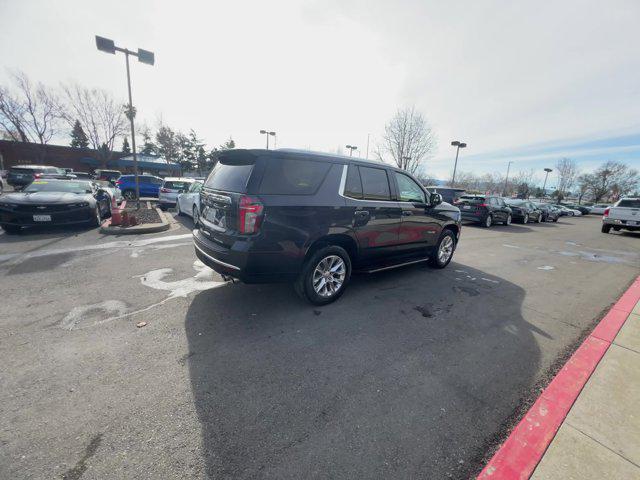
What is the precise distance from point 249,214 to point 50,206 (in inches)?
279


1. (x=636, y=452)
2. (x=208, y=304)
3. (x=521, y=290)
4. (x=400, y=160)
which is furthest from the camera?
(x=400, y=160)

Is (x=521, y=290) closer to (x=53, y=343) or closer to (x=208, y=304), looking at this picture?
(x=208, y=304)

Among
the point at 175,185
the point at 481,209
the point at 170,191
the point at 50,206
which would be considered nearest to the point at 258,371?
the point at 50,206

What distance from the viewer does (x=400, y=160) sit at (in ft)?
115

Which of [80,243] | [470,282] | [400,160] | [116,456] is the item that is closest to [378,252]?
[470,282]

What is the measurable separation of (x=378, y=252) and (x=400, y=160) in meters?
33.6

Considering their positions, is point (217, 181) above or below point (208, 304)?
above

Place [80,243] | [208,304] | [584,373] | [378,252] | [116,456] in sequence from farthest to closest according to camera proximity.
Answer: [80,243], [378,252], [208,304], [584,373], [116,456]

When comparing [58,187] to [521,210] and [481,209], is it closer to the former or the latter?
[481,209]

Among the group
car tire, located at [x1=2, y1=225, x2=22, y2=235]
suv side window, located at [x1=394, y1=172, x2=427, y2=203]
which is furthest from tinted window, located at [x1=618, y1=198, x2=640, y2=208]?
car tire, located at [x1=2, y1=225, x2=22, y2=235]

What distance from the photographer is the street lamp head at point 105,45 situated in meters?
9.38

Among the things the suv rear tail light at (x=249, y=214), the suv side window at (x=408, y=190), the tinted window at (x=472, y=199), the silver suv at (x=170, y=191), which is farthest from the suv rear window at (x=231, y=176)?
the tinted window at (x=472, y=199)

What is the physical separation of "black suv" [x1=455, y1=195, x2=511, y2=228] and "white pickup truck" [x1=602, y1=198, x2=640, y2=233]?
503cm

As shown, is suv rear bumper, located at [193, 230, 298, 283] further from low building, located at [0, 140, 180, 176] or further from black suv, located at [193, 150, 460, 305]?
low building, located at [0, 140, 180, 176]
